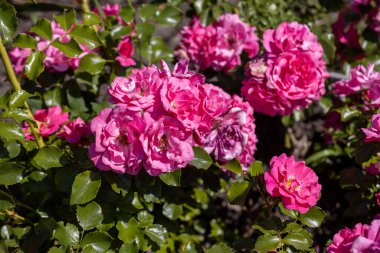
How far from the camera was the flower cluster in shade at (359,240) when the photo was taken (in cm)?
107

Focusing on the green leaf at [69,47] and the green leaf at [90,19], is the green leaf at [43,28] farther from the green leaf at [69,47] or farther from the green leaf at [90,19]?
the green leaf at [90,19]

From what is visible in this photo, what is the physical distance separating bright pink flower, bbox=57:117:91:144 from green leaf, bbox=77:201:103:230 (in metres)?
0.26

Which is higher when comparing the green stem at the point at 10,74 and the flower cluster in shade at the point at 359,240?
the green stem at the point at 10,74

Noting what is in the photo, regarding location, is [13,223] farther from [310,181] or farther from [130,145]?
[310,181]

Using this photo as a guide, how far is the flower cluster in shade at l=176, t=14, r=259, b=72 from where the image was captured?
191 centimetres

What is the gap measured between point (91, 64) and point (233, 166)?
2.21 feet

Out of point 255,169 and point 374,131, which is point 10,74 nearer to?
point 255,169

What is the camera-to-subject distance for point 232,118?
1372 mm

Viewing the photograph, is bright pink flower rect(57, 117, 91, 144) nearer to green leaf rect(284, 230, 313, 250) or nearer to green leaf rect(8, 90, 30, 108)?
green leaf rect(8, 90, 30, 108)

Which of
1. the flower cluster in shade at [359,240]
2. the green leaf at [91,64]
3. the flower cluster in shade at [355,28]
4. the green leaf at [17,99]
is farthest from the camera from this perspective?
the flower cluster in shade at [355,28]

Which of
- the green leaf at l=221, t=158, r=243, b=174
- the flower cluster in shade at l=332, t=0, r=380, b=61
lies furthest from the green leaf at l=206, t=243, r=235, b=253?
the flower cluster in shade at l=332, t=0, r=380, b=61

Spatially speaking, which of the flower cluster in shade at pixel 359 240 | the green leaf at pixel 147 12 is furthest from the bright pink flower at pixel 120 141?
the green leaf at pixel 147 12

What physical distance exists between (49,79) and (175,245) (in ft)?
2.81

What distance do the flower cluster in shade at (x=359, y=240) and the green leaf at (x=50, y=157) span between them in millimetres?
792
